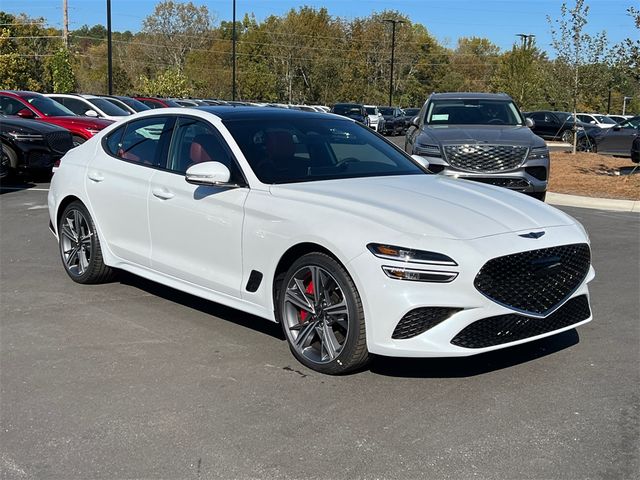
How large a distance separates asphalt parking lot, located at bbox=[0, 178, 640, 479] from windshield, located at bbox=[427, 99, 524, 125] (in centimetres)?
676

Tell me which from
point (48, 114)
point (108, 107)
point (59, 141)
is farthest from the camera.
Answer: point (108, 107)

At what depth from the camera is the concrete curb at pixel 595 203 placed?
12.7 metres

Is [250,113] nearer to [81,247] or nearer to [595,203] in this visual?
[81,247]

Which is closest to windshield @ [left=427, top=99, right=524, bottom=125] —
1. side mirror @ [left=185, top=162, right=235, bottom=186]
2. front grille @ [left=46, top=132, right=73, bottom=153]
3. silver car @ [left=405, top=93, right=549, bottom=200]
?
silver car @ [left=405, top=93, right=549, bottom=200]

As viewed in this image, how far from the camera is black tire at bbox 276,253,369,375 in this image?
14.4 feet

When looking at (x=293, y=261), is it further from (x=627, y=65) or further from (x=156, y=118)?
(x=627, y=65)

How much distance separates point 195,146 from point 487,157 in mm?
6124

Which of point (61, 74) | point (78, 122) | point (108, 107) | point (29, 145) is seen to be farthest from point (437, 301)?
point (61, 74)

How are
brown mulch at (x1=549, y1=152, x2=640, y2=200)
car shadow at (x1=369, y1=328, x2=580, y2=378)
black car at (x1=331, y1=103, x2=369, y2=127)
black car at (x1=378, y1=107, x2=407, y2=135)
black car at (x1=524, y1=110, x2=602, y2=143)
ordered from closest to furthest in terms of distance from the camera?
car shadow at (x1=369, y1=328, x2=580, y2=378), brown mulch at (x1=549, y1=152, x2=640, y2=200), black car at (x1=524, y1=110, x2=602, y2=143), black car at (x1=331, y1=103, x2=369, y2=127), black car at (x1=378, y1=107, x2=407, y2=135)

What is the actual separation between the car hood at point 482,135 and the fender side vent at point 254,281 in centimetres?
658

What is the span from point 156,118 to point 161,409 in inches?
114

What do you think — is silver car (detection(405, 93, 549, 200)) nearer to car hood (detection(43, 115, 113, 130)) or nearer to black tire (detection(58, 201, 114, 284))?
black tire (detection(58, 201, 114, 284))

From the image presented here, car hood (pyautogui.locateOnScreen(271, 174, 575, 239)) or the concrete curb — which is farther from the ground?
car hood (pyautogui.locateOnScreen(271, 174, 575, 239))

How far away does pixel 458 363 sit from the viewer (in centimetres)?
484
